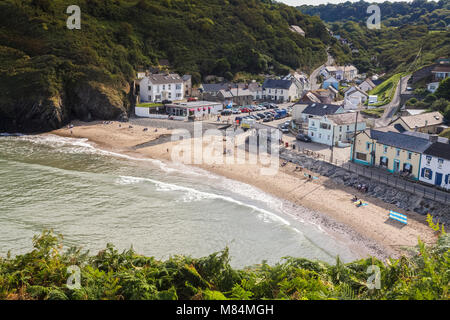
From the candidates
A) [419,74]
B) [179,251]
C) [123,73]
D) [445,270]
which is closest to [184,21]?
[123,73]

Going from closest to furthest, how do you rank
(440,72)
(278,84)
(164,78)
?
(440,72) < (164,78) < (278,84)

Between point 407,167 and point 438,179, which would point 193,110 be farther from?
point 438,179

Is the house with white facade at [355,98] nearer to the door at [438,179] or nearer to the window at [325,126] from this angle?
the window at [325,126]

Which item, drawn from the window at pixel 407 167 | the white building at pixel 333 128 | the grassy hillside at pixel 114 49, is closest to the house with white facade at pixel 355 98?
the white building at pixel 333 128

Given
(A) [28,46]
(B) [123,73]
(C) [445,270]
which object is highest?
(A) [28,46]

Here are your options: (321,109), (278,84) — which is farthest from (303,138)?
(278,84)
